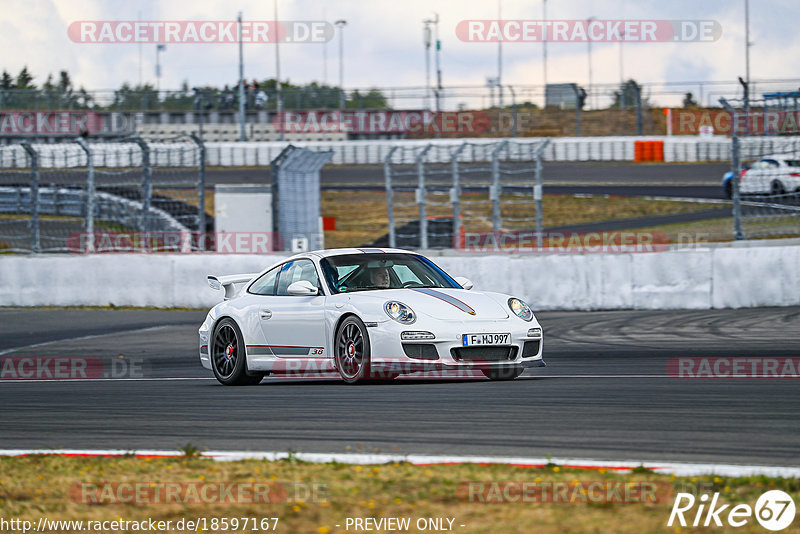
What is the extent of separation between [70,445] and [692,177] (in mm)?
27028

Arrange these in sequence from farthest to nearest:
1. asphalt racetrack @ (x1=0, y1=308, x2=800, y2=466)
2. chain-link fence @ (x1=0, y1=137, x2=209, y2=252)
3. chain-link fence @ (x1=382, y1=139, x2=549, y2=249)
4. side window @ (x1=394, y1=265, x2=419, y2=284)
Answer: chain-link fence @ (x1=0, y1=137, x2=209, y2=252), chain-link fence @ (x1=382, y1=139, x2=549, y2=249), side window @ (x1=394, y1=265, x2=419, y2=284), asphalt racetrack @ (x1=0, y1=308, x2=800, y2=466)

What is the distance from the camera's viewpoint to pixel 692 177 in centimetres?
3127

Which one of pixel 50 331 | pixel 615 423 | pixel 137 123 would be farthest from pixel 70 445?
pixel 137 123

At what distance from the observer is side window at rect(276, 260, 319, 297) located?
9484 millimetres

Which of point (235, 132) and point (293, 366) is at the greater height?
point (235, 132)

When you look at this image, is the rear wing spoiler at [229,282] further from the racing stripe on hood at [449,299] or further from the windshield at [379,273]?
the racing stripe on hood at [449,299]

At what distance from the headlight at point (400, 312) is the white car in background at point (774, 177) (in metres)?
8.70

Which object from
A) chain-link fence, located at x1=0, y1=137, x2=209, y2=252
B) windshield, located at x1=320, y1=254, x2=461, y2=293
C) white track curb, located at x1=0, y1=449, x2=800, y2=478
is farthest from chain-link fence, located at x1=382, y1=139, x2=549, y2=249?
white track curb, located at x1=0, y1=449, x2=800, y2=478

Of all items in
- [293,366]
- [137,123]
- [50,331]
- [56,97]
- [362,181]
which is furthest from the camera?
[137,123]

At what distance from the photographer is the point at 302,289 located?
29.3 feet

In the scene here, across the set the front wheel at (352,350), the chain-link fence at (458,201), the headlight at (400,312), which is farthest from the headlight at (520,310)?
the chain-link fence at (458,201)

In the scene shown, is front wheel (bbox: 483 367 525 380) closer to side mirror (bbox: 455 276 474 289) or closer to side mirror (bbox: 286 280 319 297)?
side mirror (bbox: 455 276 474 289)

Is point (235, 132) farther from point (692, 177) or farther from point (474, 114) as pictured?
point (692, 177)

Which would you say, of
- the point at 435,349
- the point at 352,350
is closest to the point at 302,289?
the point at 352,350
